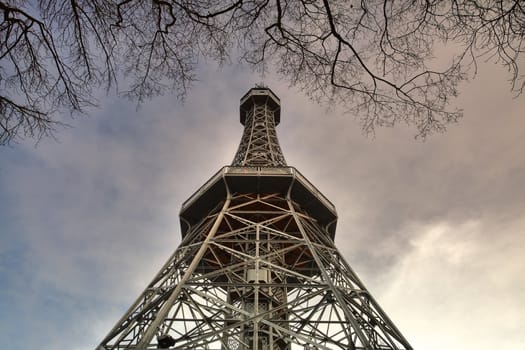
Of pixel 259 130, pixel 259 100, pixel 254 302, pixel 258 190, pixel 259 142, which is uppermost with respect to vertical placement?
pixel 259 100

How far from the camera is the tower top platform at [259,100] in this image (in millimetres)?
36531

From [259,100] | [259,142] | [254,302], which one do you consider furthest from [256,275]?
[259,100]

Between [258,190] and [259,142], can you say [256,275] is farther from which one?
[259,142]

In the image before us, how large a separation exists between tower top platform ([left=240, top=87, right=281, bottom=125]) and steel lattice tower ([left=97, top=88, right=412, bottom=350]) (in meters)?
12.4

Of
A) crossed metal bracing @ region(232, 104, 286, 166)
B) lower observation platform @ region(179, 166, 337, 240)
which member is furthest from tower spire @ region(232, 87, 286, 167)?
lower observation platform @ region(179, 166, 337, 240)

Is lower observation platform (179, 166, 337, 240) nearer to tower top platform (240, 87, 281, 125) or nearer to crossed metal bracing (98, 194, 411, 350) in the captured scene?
crossed metal bracing (98, 194, 411, 350)

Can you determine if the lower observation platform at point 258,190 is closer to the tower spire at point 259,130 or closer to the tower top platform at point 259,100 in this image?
the tower spire at point 259,130

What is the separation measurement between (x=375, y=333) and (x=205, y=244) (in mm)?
6297

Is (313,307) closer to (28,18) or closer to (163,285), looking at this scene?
(163,285)

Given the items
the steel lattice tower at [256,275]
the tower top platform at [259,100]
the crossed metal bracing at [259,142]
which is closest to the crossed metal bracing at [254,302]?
the steel lattice tower at [256,275]

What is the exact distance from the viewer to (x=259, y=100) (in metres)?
36.5

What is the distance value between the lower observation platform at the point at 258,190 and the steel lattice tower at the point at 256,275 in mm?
48

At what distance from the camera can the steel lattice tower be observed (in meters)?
10.6

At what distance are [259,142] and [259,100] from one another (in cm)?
750
